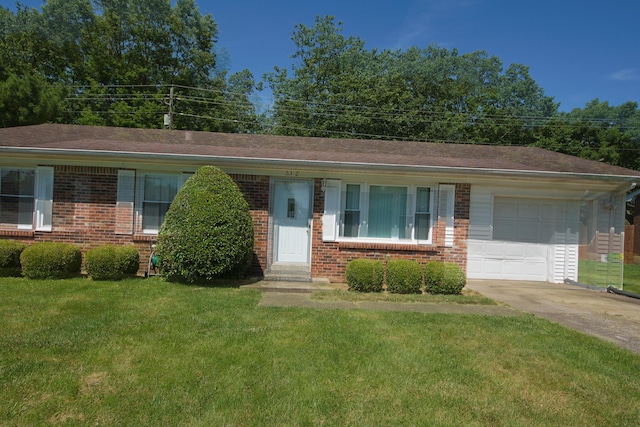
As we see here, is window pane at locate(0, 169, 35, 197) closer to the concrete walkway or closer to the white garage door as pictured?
the concrete walkway

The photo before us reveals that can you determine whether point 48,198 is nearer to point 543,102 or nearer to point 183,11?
point 183,11

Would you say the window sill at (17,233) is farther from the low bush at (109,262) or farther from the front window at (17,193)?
the low bush at (109,262)

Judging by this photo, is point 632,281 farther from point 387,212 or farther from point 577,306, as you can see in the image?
point 387,212

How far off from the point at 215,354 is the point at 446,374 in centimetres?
232

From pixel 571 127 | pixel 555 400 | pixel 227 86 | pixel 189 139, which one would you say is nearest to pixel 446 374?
pixel 555 400

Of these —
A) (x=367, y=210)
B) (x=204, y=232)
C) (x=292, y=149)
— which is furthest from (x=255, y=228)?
(x=292, y=149)

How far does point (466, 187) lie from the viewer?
864 centimetres

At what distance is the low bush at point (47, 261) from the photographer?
7121 millimetres

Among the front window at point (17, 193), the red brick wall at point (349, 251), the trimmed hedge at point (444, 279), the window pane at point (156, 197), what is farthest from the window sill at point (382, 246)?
the front window at point (17, 193)

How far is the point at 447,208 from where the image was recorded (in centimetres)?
853

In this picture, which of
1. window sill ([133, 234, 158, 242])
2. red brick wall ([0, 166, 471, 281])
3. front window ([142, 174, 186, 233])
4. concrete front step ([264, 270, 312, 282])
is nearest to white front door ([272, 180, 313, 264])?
red brick wall ([0, 166, 471, 281])

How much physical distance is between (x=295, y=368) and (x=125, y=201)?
20.8ft

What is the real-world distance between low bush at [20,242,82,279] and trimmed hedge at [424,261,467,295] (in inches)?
277

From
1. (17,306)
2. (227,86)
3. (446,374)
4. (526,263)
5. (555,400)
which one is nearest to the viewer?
(555,400)
